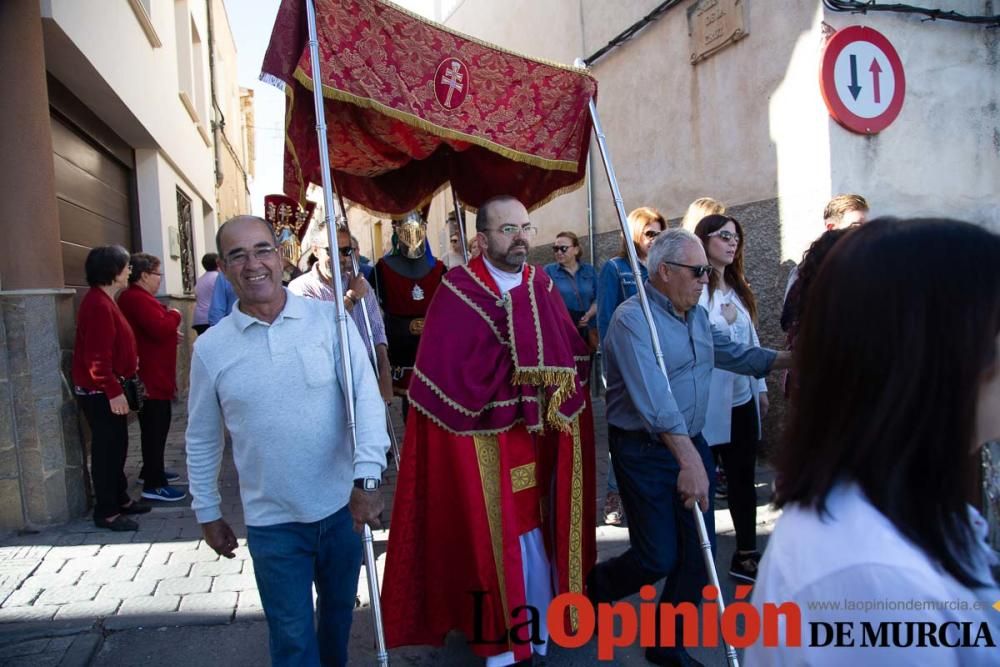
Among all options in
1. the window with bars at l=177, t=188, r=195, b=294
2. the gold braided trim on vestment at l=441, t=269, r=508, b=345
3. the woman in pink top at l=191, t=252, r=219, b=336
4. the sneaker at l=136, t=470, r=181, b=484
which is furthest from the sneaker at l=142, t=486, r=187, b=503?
the window with bars at l=177, t=188, r=195, b=294

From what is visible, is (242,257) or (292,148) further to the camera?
(292,148)

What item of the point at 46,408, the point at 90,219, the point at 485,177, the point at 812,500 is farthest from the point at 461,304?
the point at 90,219

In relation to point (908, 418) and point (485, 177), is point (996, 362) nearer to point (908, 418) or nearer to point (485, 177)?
point (908, 418)

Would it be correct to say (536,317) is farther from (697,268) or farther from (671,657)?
(671,657)

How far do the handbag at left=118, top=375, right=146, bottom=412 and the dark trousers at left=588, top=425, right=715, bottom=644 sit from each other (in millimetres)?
3356

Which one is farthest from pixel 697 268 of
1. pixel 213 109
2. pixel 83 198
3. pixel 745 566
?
pixel 213 109

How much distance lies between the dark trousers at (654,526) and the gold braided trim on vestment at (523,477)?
38 cm

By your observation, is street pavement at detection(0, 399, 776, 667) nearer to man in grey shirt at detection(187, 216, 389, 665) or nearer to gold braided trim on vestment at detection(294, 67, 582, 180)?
man in grey shirt at detection(187, 216, 389, 665)

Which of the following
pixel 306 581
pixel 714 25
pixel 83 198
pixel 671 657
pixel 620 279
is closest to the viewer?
pixel 306 581

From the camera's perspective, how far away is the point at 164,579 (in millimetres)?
3840

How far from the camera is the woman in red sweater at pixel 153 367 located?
5168 millimetres

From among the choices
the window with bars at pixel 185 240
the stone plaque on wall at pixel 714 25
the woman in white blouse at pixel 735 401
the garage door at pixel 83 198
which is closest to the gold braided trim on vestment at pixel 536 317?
the woman in white blouse at pixel 735 401

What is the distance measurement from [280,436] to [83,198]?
20.4 ft

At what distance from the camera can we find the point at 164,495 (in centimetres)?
520
